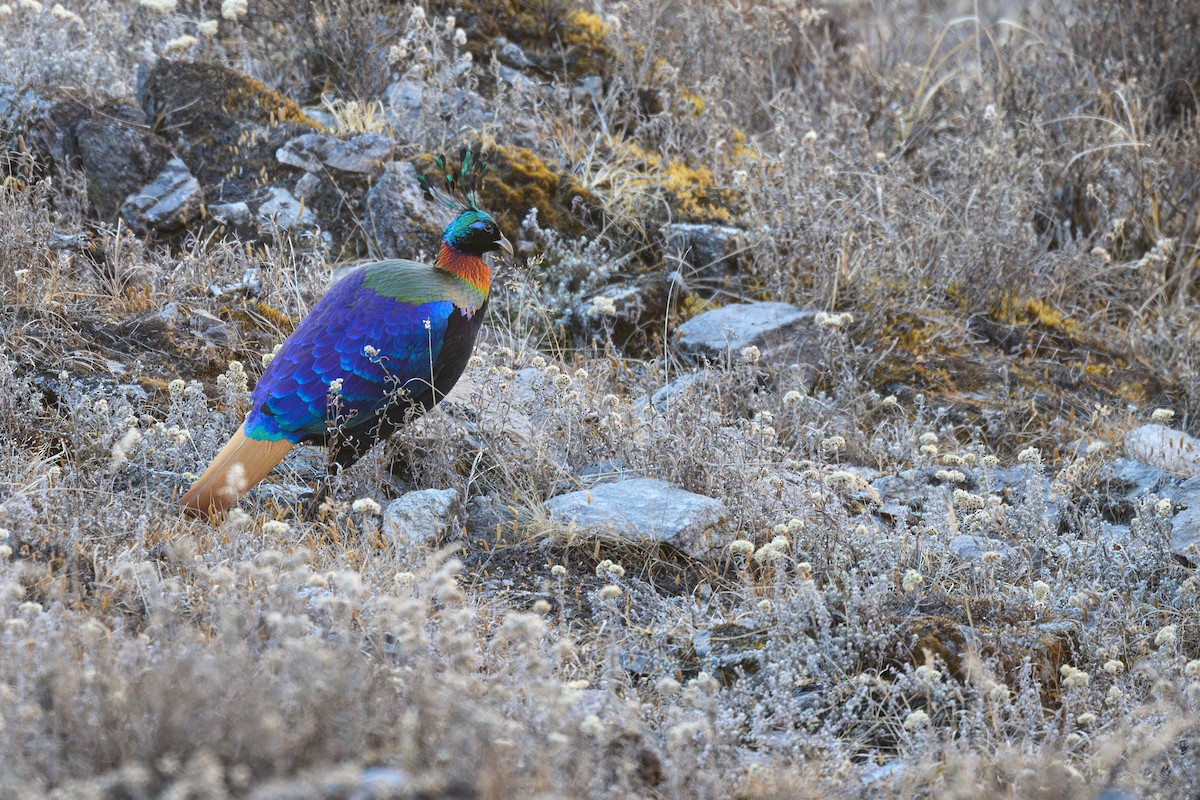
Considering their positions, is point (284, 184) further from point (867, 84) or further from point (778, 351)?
point (867, 84)

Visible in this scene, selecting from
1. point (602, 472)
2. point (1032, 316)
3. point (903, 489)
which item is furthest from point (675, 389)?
point (1032, 316)

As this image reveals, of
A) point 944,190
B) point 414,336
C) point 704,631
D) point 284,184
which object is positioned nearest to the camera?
point 704,631

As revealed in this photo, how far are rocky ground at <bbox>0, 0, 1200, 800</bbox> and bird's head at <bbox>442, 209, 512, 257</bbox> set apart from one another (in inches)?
19.2

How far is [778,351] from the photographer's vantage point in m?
4.87

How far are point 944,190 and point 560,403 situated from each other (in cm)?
278

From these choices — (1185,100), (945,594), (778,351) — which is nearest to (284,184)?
(778,351)

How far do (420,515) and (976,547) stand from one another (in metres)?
1.69

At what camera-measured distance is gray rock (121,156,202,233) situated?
494 cm

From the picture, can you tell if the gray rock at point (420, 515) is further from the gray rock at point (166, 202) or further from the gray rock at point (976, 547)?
the gray rock at point (166, 202)

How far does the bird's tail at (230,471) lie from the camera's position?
336cm

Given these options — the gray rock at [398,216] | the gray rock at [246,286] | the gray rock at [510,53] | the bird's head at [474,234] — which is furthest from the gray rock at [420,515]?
the gray rock at [510,53]

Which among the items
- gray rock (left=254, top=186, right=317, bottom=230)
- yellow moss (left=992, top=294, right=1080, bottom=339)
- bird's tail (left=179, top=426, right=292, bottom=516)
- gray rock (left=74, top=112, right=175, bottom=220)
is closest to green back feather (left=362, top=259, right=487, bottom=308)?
bird's tail (left=179, top=426, right=292, bottom=516)

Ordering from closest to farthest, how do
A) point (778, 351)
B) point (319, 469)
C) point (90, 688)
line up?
point (90, 688) → point (319, 469) → point (778, 351)

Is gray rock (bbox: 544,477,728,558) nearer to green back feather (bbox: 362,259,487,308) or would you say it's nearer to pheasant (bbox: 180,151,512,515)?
pheasant (bbox: 180,151,512,515)
